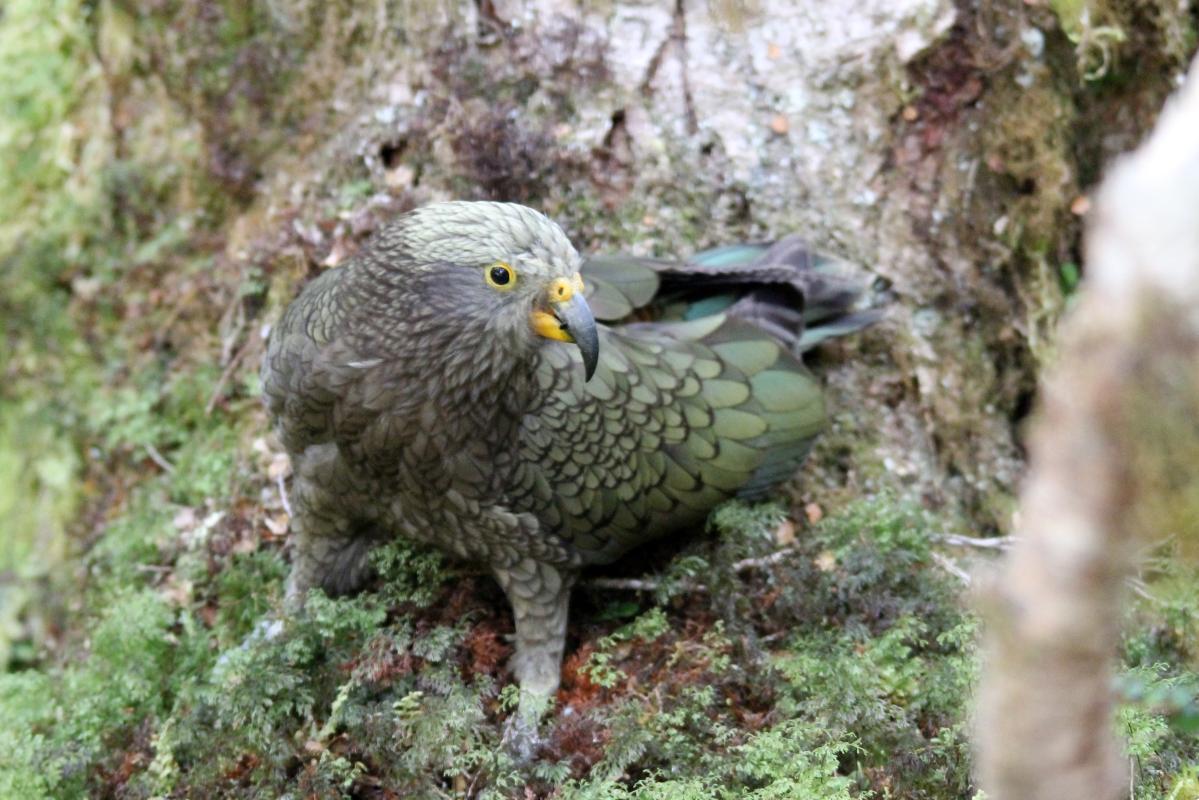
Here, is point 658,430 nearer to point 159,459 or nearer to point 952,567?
point 952,567

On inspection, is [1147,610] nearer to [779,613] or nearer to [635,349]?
[779,613]

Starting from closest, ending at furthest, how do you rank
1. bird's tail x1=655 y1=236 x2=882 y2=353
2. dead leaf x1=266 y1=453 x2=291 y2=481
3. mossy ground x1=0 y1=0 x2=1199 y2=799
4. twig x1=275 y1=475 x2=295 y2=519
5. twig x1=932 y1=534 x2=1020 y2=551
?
1. mossy ground x1=0 y1=0 x2=1199 y2=799
2. twig x1=932 y1=534 x2=1020 y2=551
3. bird's tail x1=655 y1=236 x2=882 y2=353
4. twig x1=275 y1=475 x2=295 y2=519
5. dead leaf x1=266 y1=453 x2=291 y2=481

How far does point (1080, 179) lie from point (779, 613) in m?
2.81

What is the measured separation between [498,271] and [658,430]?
1.00 metres

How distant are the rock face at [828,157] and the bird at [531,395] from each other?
0.38 m

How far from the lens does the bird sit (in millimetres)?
3814

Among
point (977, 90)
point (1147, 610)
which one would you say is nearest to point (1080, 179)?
point (977, 90)

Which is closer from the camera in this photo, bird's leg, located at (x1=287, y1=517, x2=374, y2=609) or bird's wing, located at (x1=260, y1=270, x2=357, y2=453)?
bird's wing, located at (x1=260, y1=270, x2=357, y2=453)

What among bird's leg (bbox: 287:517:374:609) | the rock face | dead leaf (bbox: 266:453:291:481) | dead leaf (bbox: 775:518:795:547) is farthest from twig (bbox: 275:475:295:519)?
dead leaf (bbox: 775:518:795:547)

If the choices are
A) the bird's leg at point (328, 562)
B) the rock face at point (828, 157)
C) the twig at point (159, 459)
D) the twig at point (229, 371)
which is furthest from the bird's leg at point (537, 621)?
the twig at point (159, 459)

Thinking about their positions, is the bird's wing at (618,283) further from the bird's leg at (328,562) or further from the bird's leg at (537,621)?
the bird's leg at (328,562)

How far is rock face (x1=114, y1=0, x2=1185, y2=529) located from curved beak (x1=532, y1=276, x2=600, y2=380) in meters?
1.60

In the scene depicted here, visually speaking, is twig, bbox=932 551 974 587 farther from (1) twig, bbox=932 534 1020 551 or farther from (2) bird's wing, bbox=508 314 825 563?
(2) bird's wing, bbox=508 314 825 563

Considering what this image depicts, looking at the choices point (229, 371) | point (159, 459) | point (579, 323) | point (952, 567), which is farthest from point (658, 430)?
point (159, 459)
